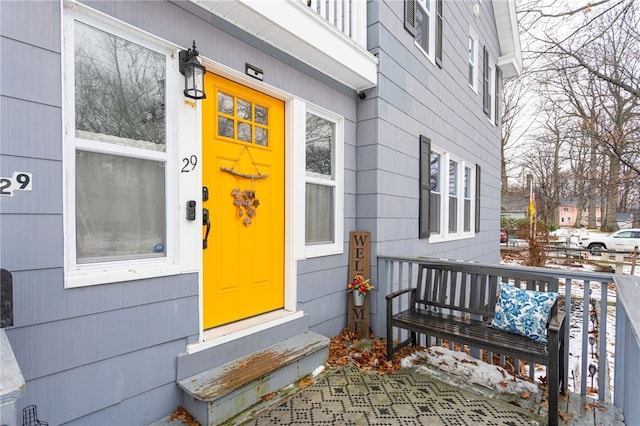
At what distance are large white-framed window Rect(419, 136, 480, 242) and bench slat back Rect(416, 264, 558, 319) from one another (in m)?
1.40

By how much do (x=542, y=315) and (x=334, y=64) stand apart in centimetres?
284

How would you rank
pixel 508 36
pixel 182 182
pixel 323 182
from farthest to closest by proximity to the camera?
1. pixel 508 36
2. pixel 323 182
3. pixel 182 182

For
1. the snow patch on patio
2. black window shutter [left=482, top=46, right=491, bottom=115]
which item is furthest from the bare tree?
the snow patch on patio

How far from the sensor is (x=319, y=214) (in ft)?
11.5

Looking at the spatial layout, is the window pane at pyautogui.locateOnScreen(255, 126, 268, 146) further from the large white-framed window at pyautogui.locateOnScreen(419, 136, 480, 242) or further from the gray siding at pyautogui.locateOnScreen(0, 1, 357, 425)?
the large white-framed window at pyautogui.locateOnScreen(419, 136, 480, 242)

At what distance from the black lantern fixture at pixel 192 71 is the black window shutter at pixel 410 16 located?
10.2ft

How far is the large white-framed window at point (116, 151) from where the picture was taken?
5.90 ft

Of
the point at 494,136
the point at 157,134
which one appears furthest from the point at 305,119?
the point at 494,136

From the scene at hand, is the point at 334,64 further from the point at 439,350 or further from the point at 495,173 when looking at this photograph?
the point at 495,173

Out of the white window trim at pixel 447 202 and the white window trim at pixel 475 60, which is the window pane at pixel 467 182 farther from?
the white window trim at pixel 475 60

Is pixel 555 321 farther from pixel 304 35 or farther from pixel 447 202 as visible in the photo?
pixel 447 202

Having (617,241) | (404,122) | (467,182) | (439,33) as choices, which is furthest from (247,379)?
(617,241)

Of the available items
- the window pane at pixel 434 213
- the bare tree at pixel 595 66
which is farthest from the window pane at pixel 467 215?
the bare tree at pixel 595 66

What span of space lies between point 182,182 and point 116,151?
0.42 meters
